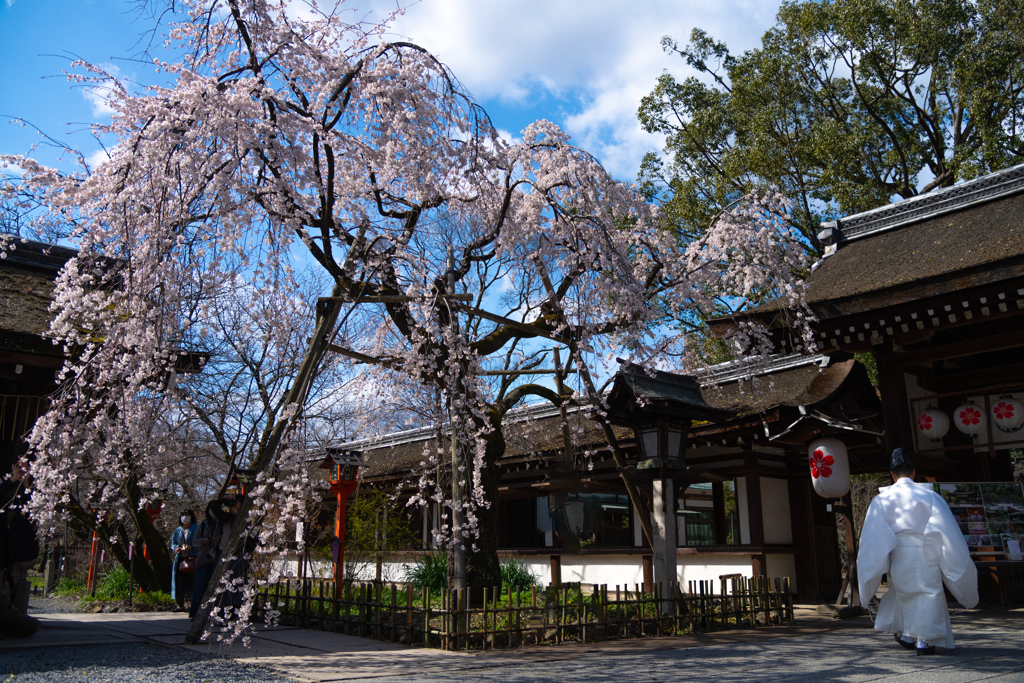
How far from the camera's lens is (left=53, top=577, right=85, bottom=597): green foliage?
15141mm

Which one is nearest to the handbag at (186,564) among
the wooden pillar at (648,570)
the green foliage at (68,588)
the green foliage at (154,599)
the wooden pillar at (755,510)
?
the green foliage at (154,599)

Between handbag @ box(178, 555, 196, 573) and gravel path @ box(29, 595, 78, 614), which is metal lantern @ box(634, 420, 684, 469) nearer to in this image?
handbag @ box(178, 555, 196, 573)

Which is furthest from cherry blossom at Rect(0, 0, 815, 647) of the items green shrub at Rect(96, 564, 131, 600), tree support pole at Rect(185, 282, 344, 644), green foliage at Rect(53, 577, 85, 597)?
green foliage at Rect(53, 577, 85, 597)

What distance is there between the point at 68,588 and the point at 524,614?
13.3 metres

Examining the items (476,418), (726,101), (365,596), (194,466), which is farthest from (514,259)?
(726,101)

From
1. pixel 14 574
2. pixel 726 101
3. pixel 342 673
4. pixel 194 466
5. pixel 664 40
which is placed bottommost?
pixel 342 673

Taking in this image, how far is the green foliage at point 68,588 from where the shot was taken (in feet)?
49.7

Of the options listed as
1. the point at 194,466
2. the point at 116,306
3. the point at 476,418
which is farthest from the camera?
the point at 194,466

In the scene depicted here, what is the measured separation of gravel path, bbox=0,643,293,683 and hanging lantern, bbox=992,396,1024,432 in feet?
32.3

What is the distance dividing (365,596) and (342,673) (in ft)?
8.31

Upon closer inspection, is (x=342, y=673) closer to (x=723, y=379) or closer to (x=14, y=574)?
(x=14, y=574)

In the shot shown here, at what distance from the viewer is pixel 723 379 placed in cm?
1288

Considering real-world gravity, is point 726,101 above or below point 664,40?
below

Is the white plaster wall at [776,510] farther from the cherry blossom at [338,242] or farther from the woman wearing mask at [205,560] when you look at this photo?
the woman wearing mask at [205,560]
